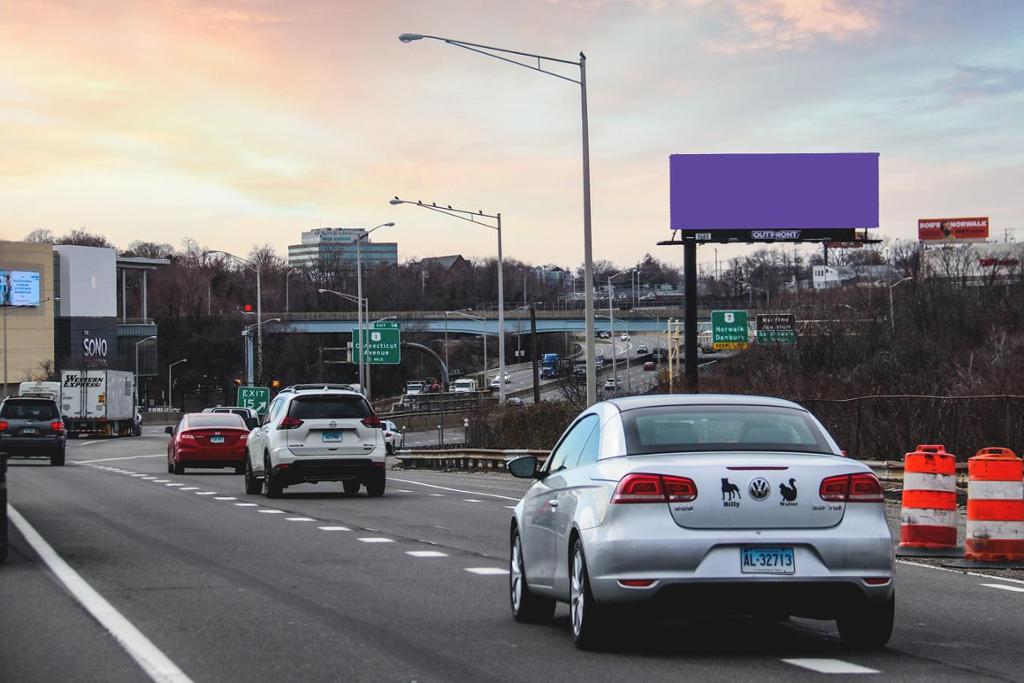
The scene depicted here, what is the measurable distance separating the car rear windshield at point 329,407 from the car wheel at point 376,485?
3.74 ft

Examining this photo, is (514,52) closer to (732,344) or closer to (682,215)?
(682,215)

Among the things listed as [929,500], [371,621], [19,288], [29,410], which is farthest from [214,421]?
[19,288]

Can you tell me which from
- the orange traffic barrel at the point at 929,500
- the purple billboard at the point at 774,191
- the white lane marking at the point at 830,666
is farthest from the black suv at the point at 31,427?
the white lane marking at the point at 830,666

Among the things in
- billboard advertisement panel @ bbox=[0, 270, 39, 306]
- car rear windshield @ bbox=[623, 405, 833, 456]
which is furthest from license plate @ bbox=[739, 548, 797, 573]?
billboard advertisement panel @ bbox=[0, 270, 39, 306]

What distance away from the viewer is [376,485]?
26.5 meters

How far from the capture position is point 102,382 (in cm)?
8219

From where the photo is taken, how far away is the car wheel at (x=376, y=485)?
26375 millimetres

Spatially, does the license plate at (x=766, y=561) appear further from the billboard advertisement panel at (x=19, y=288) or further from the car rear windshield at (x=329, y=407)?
the billboard advertisement panel at (x=19, y=288)

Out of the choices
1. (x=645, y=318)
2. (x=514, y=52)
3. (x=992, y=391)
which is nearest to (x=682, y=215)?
(x=992, y=391)

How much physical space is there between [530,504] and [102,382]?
74585 mm

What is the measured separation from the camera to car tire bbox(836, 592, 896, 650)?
29.3ft

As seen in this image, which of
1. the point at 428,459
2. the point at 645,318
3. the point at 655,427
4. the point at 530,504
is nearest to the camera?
the point at 655,427

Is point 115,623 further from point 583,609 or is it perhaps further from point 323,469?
point 323,469

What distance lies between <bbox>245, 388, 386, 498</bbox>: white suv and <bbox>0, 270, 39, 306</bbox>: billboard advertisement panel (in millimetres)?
109294
